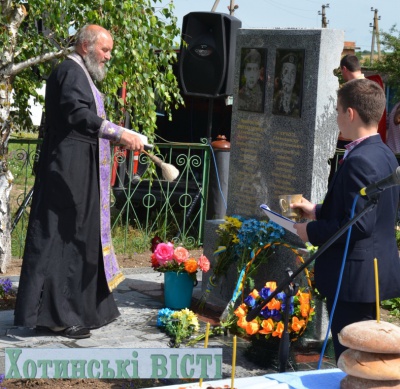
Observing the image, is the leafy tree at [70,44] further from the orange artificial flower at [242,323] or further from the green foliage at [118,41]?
the orange artificial flower at [242,323]

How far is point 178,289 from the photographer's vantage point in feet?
21.5

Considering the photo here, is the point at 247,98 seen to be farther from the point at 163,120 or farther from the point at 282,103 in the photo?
the point at 163,120

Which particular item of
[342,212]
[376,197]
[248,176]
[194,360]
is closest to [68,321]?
[248,176]

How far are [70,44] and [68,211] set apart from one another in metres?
3.24

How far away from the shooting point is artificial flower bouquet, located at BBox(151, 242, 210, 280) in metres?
6.47

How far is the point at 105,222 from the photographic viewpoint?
19.9 feet

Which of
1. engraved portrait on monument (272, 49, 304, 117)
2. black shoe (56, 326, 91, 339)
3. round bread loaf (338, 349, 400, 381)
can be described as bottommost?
black shoe (56, 326, 91, 339)

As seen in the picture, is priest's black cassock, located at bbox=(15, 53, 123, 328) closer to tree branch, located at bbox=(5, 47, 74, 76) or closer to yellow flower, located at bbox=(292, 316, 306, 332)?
yellow flower, located at bbox=(292, 316, 306, 332)

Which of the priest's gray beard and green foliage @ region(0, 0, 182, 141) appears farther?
green foliage @ region(0, 0, 182, 141)

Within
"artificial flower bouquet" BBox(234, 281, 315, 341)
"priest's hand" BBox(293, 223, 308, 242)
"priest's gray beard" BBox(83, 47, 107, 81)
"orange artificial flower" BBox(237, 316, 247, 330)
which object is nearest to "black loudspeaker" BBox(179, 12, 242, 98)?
"priest's gray beard" BBox(83, 47, 107, 81)

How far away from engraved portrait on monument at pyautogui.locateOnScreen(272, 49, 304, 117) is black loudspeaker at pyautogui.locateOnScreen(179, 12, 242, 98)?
466cm

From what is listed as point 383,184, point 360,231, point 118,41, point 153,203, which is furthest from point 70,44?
point 383,184

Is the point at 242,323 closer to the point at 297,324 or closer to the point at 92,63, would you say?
the point at 297,324

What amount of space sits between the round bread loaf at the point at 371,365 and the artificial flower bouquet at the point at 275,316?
219cm
